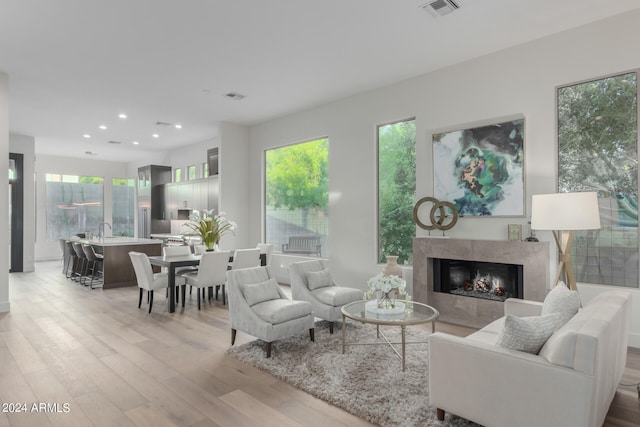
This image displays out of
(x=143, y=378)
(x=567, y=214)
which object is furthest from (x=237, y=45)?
(x=567, y=214)

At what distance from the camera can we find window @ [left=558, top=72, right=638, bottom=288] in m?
3.78

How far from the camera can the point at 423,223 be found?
5.24 m

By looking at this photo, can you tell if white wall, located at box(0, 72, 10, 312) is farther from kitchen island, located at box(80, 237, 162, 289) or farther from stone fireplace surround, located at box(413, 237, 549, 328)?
stone fireplace surround, located at box(413, 237, 549, 328)

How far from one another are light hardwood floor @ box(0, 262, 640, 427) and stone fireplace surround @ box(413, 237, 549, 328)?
0.34m

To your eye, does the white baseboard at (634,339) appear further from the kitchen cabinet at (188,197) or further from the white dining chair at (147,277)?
the kitchen cabinet at (188,197)

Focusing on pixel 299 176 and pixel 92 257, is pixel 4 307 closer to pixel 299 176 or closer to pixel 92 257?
pixel 92 257

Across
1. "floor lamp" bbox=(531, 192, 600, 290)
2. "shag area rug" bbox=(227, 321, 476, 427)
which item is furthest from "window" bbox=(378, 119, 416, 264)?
"floor lamp" bbox=(531, 192, 600, 290)

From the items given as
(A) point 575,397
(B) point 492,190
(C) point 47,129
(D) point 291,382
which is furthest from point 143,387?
(C) point 47,129

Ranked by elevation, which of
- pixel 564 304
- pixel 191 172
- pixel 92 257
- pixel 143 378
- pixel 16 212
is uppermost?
pixel 191 172

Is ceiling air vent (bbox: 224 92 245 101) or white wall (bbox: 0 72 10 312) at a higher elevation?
ceiling air vent (bbox: 224 92 245 101)

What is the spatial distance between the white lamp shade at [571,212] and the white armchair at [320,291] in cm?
214

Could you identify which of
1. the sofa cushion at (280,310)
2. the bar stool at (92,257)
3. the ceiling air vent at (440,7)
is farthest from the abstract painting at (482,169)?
the bar stool at (92,257)

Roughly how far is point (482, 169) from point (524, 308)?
1.93 meters

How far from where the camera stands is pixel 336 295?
4246 mm
